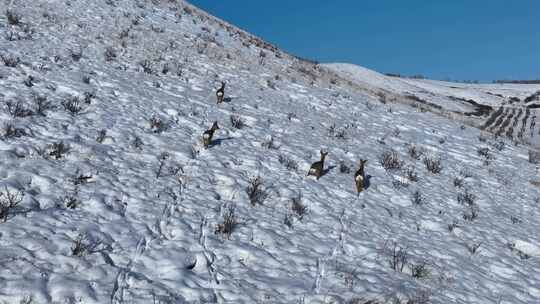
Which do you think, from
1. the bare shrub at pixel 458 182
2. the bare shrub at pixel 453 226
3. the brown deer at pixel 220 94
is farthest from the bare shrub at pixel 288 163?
the bare shrub at pixel 458 182

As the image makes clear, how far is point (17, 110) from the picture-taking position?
24.7 feet

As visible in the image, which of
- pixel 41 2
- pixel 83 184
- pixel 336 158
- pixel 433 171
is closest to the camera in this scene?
pixel 83 184

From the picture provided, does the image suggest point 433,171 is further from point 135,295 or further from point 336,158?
point 135,295

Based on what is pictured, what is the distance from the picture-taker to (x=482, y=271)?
6688 millimetres

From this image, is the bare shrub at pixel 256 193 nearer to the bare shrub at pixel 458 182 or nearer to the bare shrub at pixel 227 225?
the bare shrub at pixel 227 225

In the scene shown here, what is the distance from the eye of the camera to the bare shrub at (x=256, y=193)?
23.0 feet

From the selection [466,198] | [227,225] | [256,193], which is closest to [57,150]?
[227,225]

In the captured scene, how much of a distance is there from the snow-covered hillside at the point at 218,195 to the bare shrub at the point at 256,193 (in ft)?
0.15

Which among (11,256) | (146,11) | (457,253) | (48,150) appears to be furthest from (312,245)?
(146,11)

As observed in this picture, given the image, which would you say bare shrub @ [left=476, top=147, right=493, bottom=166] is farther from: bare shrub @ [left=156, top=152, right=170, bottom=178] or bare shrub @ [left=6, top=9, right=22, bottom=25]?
bare shrub @ [left=6, top=9, right=22, bottom=25]

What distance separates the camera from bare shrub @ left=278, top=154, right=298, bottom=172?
884cm

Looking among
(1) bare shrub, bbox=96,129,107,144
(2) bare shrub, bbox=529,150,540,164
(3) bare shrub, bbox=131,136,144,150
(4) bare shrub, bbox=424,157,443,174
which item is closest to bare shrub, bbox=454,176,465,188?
(4) bare shrub, bbox=424,157,443,174

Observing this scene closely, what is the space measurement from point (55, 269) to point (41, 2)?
14.7 m

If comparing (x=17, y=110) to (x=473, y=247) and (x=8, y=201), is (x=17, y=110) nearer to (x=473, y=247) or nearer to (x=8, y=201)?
(x=8, y=201)
